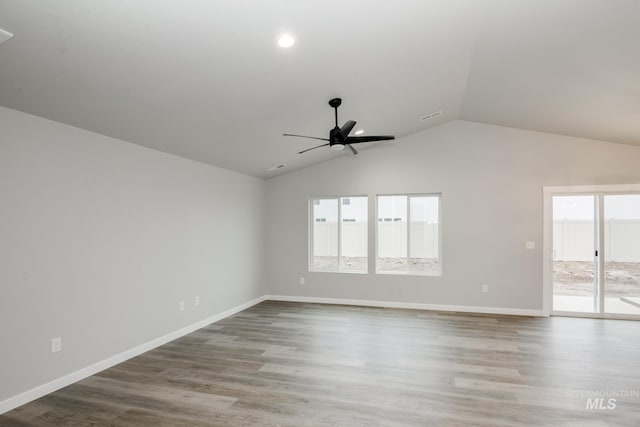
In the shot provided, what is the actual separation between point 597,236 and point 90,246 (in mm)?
7294

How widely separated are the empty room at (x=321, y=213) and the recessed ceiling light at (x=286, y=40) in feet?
0.06

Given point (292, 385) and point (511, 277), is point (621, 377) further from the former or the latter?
point (292, 385)

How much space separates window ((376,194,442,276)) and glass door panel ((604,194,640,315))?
265cm

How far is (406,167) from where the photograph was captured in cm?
645

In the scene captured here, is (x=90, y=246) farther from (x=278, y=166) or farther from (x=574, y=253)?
(x=574, y=253)

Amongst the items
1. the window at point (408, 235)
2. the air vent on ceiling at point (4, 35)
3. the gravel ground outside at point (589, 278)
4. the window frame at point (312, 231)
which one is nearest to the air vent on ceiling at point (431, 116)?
the window at point (408, 235)

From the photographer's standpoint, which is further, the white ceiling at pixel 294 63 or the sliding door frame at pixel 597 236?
the sliding door frame at pixel 597 236

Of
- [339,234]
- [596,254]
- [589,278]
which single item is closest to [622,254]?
[596,254]

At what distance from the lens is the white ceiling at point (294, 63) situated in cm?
224

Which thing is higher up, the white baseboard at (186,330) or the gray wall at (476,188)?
the gray wall at (476,188)

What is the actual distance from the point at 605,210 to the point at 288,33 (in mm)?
5976

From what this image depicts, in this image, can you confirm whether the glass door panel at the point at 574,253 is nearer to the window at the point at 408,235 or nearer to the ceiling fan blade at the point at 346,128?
the window at the point at 408,235

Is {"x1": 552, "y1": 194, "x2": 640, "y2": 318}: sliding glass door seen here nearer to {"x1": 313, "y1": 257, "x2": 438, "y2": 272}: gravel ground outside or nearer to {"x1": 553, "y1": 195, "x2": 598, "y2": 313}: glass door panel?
{"x1": 553, "y1": 195, "x2": 598, "y2": 313}: glass door panel

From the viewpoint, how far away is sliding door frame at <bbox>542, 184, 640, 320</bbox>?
18.3ft
